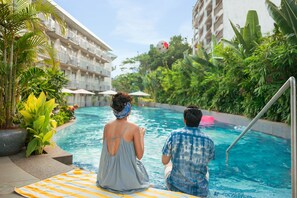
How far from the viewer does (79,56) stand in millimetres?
36781

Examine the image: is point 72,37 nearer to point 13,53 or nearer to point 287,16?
point 287,16

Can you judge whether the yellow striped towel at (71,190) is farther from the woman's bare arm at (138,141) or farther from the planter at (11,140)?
the planter at (11,140)

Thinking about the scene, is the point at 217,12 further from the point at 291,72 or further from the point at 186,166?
the point at 186,166

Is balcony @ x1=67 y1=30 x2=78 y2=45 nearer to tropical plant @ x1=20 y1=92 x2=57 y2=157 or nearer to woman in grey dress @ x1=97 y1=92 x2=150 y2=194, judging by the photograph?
tropical plant @ x1=20 y1=92 x2=57 y2=157

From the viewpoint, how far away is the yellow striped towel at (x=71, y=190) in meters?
3.11

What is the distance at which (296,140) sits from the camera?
81.7 inches

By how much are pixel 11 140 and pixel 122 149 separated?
9.53 ft

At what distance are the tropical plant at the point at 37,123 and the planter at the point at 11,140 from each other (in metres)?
0.17

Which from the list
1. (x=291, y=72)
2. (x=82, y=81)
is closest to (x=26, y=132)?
(x=291, y=72)

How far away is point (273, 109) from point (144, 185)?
943 centimetres

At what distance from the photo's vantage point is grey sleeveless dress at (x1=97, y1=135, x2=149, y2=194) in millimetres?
3049

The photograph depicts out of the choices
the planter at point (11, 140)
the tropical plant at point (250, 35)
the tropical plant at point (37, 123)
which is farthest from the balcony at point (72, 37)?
the planter at point (11, 140)

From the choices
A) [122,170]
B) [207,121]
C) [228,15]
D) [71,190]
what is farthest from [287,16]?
[228,15]

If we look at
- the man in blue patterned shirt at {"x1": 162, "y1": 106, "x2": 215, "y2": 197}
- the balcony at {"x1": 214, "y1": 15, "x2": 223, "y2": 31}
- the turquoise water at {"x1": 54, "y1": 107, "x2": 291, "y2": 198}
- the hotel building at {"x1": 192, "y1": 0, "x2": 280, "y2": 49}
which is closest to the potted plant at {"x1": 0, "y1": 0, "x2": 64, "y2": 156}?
the turquoise water at {"x1": 54, "y1": 107, "x2": 291, "y2": 198}
